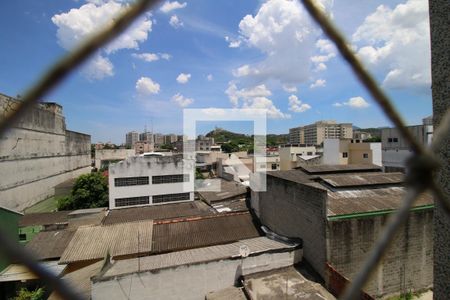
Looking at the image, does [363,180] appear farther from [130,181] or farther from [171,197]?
[130,181]

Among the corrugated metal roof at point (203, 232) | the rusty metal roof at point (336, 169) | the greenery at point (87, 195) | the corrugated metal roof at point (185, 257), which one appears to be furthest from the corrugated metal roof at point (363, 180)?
the greenery at point (87, 195)

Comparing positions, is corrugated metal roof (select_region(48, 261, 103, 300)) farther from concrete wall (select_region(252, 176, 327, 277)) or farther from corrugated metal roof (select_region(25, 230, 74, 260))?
concrete wall (select_region(252, 176, 327, 277))

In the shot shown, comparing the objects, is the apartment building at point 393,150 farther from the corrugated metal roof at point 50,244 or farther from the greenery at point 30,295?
the greenery at point 30,295

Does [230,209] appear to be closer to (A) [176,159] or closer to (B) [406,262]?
(A) [176,159]

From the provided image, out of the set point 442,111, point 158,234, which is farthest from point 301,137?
point 442,111

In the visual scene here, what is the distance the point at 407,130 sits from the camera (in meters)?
0.82

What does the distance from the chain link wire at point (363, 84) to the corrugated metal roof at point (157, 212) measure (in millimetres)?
13414

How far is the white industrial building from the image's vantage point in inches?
672

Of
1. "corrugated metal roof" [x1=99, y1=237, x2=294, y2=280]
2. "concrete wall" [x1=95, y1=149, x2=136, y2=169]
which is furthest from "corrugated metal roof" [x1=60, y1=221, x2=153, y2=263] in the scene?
"concrete wall" [x1=95, y1=149, x2=136, y2=169]

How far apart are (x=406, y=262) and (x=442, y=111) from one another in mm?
6165

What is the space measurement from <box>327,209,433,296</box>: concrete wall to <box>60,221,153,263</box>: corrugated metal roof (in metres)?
5.89

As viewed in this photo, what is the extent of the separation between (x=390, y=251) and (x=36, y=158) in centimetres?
2481

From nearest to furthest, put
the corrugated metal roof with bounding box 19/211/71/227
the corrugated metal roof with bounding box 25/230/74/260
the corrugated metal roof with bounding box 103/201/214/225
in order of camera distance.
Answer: the corrugated metal roof with bounding box 25/230/74/260 → the corrugated metal roof with bounding box 19/211/71/227 → the corrugated metal roof with bounding box 103/201/214/225

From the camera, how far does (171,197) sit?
18.3 meters
